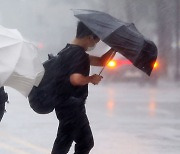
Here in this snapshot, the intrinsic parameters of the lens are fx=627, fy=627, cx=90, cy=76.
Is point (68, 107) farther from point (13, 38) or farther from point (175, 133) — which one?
point (175, 133)

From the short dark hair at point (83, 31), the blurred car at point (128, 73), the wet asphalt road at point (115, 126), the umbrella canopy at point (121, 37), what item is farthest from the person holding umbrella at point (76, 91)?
the blurred car at point (128, 73)

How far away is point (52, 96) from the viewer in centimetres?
553

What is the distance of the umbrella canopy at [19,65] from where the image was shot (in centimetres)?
542

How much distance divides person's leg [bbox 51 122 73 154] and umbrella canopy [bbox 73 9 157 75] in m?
0.84

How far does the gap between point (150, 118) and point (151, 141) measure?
9.59 ft

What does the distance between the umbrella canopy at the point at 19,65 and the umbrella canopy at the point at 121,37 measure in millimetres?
552

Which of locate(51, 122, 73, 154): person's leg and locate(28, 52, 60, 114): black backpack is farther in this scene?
locate(51, 122, 73, 154): person's leg

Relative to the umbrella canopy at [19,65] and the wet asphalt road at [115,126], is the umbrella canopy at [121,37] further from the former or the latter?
the wet asphalt road at [115,126]

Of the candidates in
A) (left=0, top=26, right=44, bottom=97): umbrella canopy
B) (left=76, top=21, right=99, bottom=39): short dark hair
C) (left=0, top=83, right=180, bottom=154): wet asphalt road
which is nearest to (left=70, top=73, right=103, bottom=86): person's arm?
(left=0, top=26, right=44, bottom=97): umbrella canopy

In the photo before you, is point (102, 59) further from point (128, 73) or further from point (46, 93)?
point (128, 73)

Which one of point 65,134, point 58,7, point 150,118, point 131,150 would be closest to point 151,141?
point 131,150

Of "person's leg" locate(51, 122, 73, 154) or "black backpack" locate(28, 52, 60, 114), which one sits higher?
"black backpack" locate(28, 52, 60, 114)

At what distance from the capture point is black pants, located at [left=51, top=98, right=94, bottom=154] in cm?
562

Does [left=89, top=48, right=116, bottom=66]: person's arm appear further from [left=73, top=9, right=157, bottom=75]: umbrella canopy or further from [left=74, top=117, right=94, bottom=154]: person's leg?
[left=74, top=117, right=94, bottom=154]: person's leg
